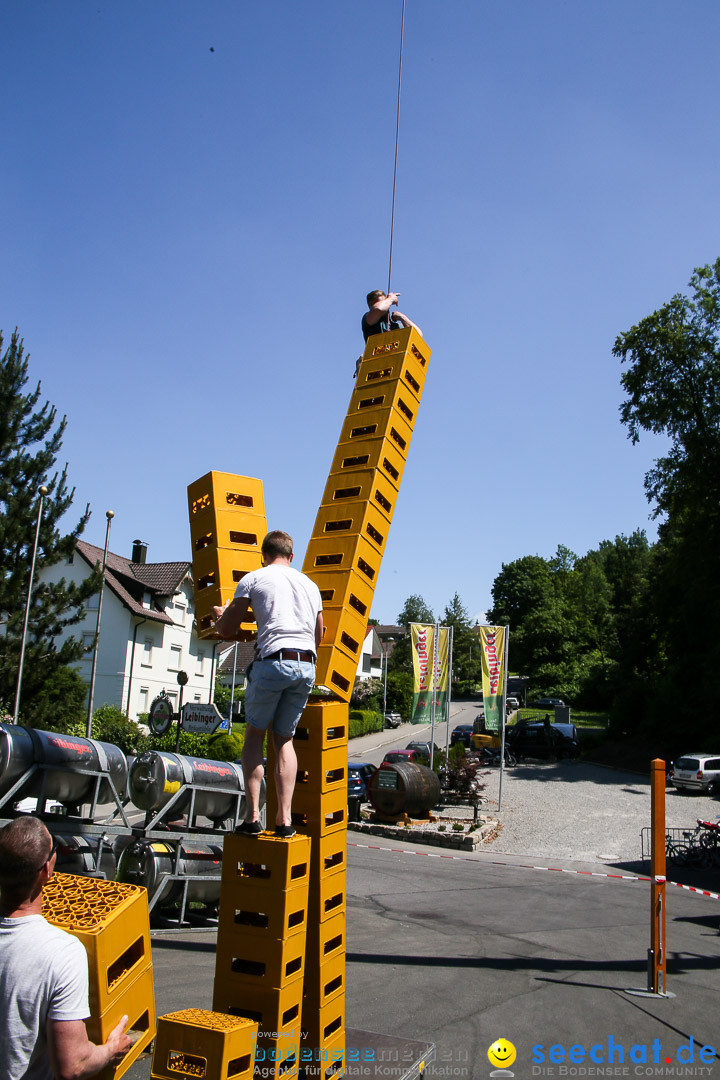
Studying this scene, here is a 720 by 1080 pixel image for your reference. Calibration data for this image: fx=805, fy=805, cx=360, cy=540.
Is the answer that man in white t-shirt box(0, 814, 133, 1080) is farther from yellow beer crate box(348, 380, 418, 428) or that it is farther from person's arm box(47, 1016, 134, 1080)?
yellow beer crate box(348, 380, 418, 428)

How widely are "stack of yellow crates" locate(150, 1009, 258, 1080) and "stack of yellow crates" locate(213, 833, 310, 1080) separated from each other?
0.35 meters

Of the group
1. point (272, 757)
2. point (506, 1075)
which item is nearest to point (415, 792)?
point (506, 1075)

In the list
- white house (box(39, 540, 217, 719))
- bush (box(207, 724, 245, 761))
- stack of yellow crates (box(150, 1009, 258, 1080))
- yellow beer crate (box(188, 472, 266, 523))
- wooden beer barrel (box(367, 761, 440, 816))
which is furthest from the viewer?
white house (box(39, 540, 217, 719))

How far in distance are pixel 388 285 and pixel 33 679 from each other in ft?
83.9

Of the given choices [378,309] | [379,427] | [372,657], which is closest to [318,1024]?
[379,427]

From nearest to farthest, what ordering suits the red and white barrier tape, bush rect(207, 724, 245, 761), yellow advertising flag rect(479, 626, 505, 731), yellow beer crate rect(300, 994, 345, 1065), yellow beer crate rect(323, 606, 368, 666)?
yellow beer crate rect(300, 994, 345, 1065), yellow beer crate rect(323, 606, 368, 666), the red and white barrier tape, yellow advertising flag rect(479, 626, 505, 731), bush rect(207, 724, 245, 761)

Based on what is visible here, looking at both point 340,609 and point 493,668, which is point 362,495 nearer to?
point 340,609

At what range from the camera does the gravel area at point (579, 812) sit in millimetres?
21734

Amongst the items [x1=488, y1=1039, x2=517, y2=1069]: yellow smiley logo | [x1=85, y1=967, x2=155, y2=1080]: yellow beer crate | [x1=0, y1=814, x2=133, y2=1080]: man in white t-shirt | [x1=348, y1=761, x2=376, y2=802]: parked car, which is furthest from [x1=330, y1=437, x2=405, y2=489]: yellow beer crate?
[x1=348, y1=761, x2=376, y2=802]: parked car

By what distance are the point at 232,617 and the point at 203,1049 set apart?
2215mm

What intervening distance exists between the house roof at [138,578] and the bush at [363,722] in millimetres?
17221

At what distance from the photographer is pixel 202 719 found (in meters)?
24.4

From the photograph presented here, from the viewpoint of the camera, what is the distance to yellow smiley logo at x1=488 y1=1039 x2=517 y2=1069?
5960 millimetres

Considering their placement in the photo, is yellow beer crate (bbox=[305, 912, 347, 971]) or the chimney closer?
yellow beer crate (bbox=[305, 912, 347, 971])
